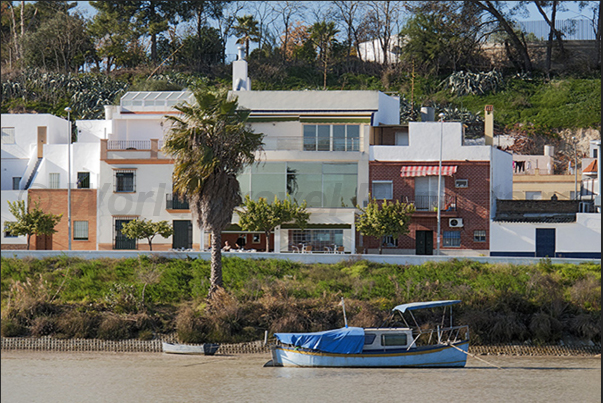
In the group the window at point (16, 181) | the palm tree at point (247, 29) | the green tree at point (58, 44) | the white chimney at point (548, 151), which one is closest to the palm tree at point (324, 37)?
the palm tree at point (247, 29)

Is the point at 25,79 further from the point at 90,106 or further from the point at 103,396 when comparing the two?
the point at 103,396

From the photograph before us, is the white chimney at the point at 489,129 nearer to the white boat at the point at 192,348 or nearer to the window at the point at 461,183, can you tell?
the window at the point at 461,183

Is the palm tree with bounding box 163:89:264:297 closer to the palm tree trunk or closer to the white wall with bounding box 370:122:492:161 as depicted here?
the palm tree trunk

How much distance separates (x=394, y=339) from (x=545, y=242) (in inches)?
714

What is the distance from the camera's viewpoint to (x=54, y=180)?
48.4 meters

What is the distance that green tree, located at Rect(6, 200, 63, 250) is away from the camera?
1650 inches

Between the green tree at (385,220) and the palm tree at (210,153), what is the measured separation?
1075cm

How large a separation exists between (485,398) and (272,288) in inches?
489

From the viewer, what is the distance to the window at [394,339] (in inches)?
1088

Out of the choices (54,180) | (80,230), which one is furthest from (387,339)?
(54,180)

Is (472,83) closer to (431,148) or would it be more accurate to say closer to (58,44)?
(431,148)

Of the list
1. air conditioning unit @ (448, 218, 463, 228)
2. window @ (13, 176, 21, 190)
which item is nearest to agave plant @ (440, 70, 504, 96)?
air conditioning unit @ (448, 218, 463, 228)

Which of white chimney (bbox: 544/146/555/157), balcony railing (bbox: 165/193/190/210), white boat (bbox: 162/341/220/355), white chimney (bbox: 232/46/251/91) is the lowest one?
white boat (bbox: 162/341/220/355)

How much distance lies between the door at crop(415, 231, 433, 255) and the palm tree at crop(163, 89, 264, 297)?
1449 centimetres
